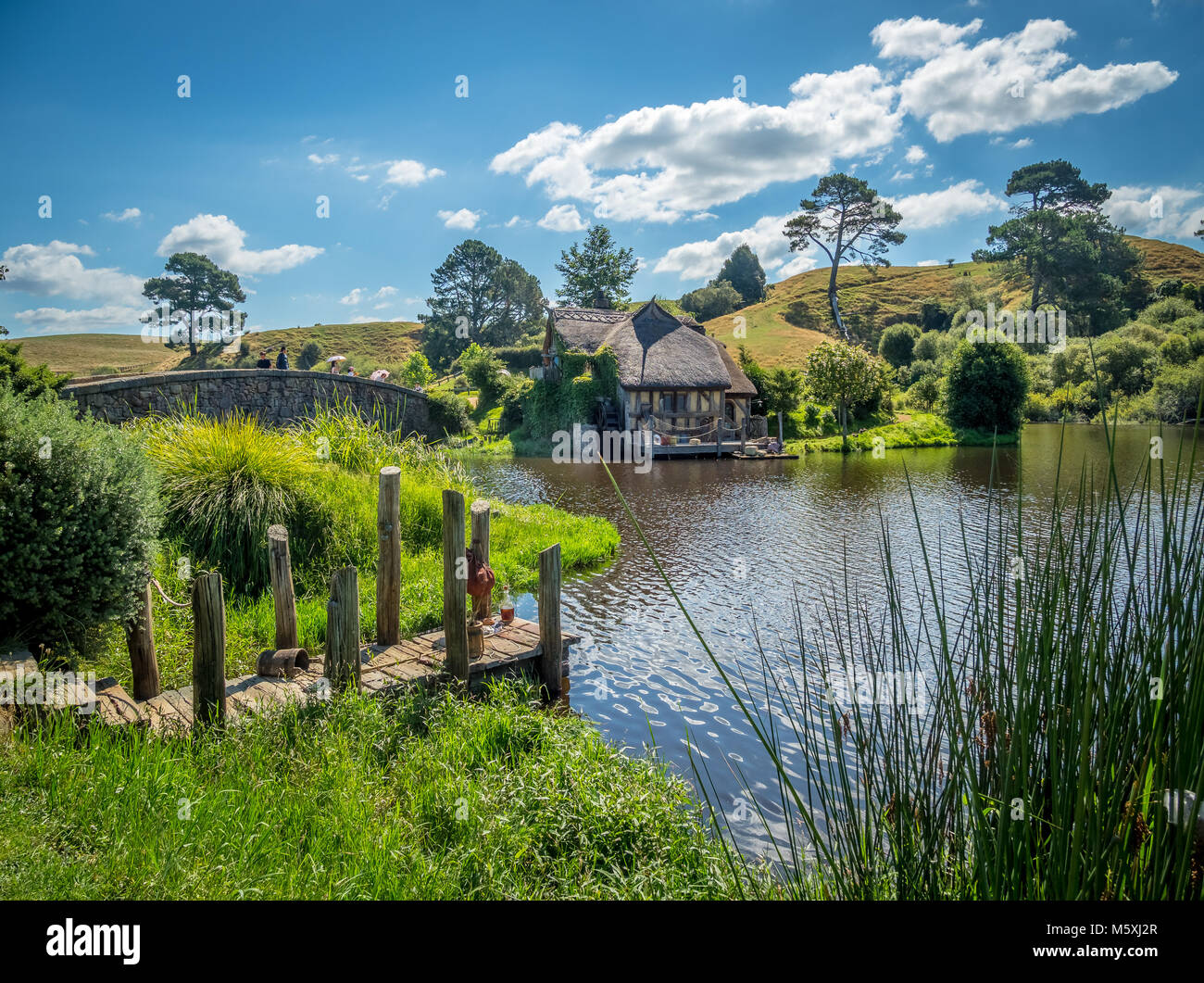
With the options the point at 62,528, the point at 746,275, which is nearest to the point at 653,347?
the point at 62,528

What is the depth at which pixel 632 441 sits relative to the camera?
31.0 metres

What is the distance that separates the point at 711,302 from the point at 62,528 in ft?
257

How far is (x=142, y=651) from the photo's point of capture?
526 centimetres

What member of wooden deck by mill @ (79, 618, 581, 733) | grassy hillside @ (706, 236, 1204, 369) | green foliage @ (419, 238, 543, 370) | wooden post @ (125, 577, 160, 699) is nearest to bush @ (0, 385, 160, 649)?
wooden post @ (125, 577, 160, 699)

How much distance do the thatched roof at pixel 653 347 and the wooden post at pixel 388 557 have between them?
2729 centimetres

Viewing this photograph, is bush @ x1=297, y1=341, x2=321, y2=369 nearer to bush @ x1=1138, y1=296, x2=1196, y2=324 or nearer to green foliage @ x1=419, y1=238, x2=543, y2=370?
green foliage @ x1=419, y1=238, x2=543, y2=370

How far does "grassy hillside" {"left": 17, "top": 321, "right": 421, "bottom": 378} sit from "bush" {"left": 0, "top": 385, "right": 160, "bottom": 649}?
2598 cm

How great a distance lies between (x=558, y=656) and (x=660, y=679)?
162 centimetres

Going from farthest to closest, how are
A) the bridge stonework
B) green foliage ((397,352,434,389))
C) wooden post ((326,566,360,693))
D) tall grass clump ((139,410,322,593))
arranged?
1. green foliage ((397,352,434,389))
2. the bridge stonework
3. tall grass clump ((139,410,322,593))
4. wooden post ((326,566,360,693))

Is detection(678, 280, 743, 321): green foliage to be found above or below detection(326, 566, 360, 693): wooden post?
above

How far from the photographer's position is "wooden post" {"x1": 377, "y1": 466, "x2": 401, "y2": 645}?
6.42 meters

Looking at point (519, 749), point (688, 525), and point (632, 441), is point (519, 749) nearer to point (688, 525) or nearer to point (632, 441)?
point (688, 525)

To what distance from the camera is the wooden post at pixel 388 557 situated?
21.1 ft
